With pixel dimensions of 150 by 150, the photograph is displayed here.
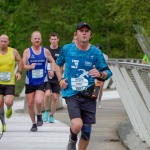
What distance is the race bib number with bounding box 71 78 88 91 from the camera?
26.7 feet

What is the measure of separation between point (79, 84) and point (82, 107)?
33cm

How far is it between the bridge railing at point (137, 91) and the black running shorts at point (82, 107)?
3.00ft

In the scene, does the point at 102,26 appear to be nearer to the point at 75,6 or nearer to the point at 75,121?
the point at 75,6

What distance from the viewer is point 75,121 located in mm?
8000

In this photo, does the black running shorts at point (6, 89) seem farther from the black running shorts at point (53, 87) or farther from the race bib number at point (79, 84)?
the race bib number at point (79, 84)

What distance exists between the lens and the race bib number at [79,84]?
26.7ft

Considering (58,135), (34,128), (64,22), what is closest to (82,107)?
(58,135)

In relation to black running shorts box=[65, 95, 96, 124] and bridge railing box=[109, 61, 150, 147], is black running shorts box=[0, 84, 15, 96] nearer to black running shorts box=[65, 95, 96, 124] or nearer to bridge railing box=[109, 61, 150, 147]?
bridge railing box=[109, 61, 150, 147]

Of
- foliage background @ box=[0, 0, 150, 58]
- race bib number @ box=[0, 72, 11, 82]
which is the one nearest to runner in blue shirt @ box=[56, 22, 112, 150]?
race bib number @ box=[0, 72, 11, 82]

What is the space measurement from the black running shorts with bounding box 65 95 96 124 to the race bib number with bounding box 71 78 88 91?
4.6 inches

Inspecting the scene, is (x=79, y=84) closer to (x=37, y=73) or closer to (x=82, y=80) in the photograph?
(x=82, y=80)

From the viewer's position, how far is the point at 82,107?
A: 823 centimetres

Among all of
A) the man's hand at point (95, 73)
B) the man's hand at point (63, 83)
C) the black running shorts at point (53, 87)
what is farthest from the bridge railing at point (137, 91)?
the black running shorts at point (53, 87)

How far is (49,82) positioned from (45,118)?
2.73 ft
